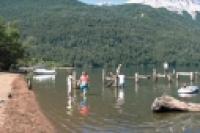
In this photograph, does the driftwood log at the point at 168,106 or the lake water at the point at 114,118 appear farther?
the driftwood log at the point at 168,106

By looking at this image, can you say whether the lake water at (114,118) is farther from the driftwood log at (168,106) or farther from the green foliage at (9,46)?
the green foliage at (9,46)

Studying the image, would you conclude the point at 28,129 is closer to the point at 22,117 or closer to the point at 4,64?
the point at 22,117

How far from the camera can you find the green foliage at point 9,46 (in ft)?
284

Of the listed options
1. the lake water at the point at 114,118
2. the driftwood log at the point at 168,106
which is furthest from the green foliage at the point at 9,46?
the driftwood log at the point at 168,106

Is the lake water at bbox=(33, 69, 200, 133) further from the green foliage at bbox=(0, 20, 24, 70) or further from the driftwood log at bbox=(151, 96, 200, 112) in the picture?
the green foliage at bbox=(0, 20, 24, 70)

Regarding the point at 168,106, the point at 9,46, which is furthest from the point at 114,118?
the point at 9,46

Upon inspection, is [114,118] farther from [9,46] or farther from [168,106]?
[9,46]

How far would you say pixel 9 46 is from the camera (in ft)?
288

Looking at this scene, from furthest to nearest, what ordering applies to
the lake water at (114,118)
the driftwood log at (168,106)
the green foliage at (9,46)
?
the green foliage at (9,46) < the driftwood log at (168,106) < the lake water at (114,118)

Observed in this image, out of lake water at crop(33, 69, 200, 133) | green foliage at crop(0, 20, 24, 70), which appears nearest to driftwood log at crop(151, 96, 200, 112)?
lake water at crop(33, 69, 200, 133)

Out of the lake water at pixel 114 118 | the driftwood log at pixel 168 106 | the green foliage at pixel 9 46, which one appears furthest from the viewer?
the green foliage at pixel 9 46

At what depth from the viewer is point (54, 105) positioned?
130 ft

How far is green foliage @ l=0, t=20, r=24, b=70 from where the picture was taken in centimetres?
8669

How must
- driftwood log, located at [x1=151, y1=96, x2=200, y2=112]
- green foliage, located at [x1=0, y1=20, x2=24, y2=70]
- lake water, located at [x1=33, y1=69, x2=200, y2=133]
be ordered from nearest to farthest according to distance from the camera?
lake water, located at [x1=33, y1=69, x2=200, y2=133] < driftwood log, located at [x1=151, y1=96, x2=200, y2=112] < green foliage, located at [x1=0, y1=20, x2=24, y2=70]
